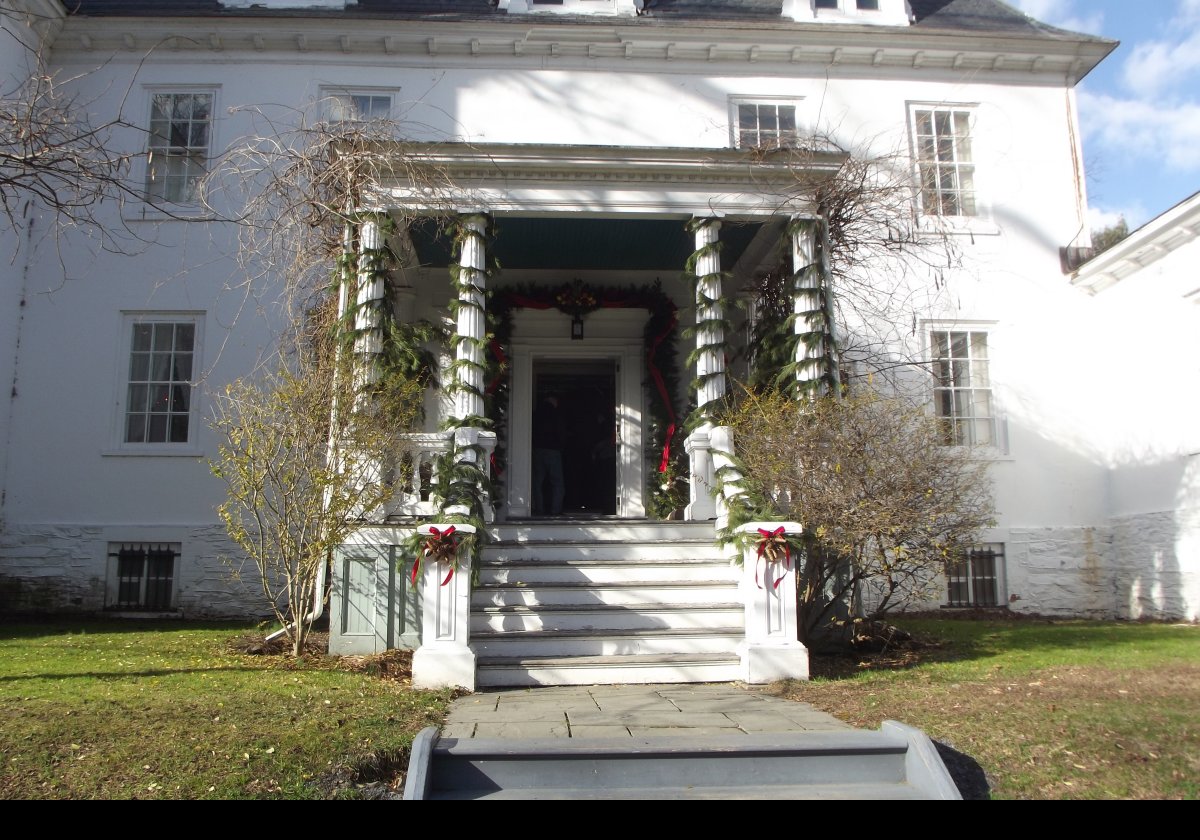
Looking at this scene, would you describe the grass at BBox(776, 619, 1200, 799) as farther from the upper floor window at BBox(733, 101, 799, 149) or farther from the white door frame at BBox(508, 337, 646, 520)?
the upper floor window at BBox(733, 101, 799, 149)

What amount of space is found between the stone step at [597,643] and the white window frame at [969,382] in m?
5.84

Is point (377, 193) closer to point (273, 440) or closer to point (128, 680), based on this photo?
point (273, 440)

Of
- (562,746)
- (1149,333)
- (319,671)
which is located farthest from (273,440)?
(1149,333)

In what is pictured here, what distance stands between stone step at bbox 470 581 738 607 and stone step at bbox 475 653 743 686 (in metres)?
0.60

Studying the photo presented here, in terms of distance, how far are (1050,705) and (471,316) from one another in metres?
5.50

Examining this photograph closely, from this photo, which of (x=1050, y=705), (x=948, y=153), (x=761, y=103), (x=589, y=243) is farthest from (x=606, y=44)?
(x=1050, y=705)

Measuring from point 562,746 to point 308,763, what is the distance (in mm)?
1226

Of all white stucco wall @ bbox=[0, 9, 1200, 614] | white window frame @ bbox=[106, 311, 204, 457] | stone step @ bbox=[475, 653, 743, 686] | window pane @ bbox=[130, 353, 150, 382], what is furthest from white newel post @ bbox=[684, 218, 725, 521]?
window pane @ bbox=[130, 353, 150, 382]

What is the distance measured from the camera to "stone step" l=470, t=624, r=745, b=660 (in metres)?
7.01

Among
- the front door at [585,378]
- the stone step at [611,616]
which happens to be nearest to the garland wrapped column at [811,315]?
the stone step at [611,616]

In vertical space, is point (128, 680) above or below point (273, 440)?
below

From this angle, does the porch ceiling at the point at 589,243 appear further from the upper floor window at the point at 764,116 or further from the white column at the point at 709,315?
the upper floor window at the point at 764,116

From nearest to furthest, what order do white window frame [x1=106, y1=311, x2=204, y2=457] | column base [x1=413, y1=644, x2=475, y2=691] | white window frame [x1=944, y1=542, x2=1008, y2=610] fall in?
column base [x1=413, y1=644, x2=475, y2=691] → white window frame [x1=106, y1=311, x2=204, y2=457] → white window frame [x1=944, y1=542, x2=1008, y2=610]

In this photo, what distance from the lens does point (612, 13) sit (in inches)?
484
